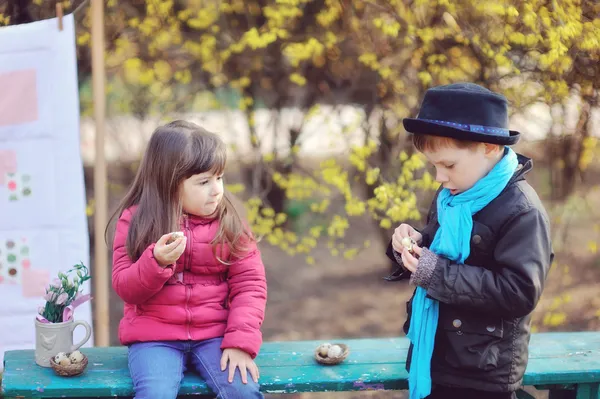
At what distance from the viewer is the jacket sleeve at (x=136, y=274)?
2.57m

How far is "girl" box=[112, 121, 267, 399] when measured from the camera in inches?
105

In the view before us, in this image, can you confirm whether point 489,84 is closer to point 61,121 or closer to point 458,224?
point 458,224

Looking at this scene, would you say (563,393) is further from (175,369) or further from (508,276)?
(175,369)

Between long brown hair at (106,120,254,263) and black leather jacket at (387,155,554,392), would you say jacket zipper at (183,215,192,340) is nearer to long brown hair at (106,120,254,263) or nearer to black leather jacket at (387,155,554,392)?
long brown hair at (106,120,254,263)

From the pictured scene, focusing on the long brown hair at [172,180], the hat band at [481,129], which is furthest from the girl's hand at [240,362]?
the hat band at [481,129]

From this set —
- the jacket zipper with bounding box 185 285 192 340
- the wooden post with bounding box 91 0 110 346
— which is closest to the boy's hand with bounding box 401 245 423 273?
the jacket zipper with bounding box 185 285 192 340

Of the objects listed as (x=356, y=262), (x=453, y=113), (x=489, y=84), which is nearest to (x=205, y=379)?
(x=453, y=113)

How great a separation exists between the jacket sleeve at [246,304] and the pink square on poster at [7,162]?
52.6 inches

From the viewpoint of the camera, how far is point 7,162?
11.5ft

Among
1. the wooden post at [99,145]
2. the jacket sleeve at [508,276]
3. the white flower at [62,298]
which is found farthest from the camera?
the wooden post at [99,145]

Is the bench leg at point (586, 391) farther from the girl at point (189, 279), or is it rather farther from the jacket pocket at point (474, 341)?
the girl at point (189, 279)

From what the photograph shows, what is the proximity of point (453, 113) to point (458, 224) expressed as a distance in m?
0.37

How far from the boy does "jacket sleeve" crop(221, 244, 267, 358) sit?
0.59 m

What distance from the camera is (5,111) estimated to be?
3467 millimetres
